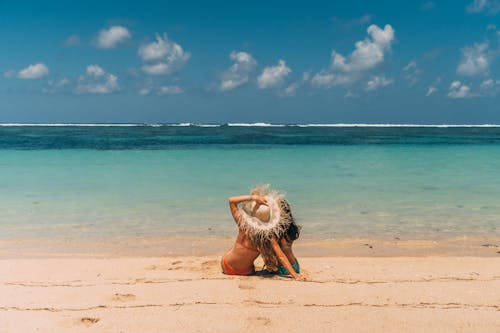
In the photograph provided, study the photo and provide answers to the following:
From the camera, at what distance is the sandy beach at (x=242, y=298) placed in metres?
4.19

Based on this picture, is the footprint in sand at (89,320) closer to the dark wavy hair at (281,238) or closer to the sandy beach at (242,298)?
the sandy beach at (242,298)

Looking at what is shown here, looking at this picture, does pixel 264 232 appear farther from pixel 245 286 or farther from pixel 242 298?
pixel 242 298

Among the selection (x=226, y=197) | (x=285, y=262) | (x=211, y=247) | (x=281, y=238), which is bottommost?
(x=211, y=247)

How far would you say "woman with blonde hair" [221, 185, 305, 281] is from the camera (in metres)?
5.38

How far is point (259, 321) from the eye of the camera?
4.24 metres

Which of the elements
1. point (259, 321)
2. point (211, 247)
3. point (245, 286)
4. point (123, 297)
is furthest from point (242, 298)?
point (211, 247)

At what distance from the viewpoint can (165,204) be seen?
435 inches

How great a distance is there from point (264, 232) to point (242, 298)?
0.83m

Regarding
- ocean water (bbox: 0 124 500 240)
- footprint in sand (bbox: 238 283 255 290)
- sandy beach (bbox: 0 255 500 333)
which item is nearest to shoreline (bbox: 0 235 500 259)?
ocean water (bbox: 0 124 500 240)

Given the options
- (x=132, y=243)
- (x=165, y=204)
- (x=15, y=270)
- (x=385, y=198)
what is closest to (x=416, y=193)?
(x=385, y=198)

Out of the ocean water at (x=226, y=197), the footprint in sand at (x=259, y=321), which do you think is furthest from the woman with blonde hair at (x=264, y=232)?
the ocean water at (x=226, y=197)

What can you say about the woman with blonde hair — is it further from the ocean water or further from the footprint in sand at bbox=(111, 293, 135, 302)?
the ocean water

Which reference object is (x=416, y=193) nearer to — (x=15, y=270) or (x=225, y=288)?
(x=225, y=288)

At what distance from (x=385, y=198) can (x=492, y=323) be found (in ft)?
25.7
